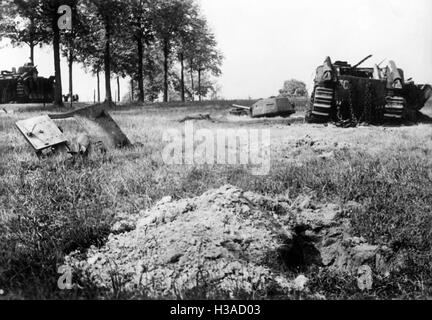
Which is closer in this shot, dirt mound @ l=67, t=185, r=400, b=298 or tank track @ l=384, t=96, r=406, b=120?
dirt mound @ l=67, t=185, r=400, b=298

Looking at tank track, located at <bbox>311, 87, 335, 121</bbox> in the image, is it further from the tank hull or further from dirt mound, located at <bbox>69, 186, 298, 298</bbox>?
dirt mound, located at <bbox>69, 186, 298, 298</bbox>

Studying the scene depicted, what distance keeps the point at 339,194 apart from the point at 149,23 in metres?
29.0

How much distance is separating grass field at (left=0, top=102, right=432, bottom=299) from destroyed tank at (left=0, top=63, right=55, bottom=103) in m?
23.5

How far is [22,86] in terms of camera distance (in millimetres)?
28672

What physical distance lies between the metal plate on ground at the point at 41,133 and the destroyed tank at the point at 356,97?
7.43 meters

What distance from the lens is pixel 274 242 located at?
3.37 meters

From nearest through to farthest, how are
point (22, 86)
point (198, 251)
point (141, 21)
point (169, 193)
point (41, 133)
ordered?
point (198, 251) < point (169, 193) < point (41, 133) < point (22, 86) < point (141, 21)

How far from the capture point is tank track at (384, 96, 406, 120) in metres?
11.8

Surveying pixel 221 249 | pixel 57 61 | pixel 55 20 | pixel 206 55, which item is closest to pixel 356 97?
pixel 221 249

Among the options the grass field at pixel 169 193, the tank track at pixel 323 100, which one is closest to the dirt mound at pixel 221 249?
the grass field at pixel 169 193

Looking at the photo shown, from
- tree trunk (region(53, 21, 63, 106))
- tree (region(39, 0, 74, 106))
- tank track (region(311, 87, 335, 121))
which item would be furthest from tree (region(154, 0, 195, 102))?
tank track (region(311, 87, 335, 121))

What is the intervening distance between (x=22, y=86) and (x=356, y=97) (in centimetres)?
2408

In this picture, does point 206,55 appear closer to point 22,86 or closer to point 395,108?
point 22,86
